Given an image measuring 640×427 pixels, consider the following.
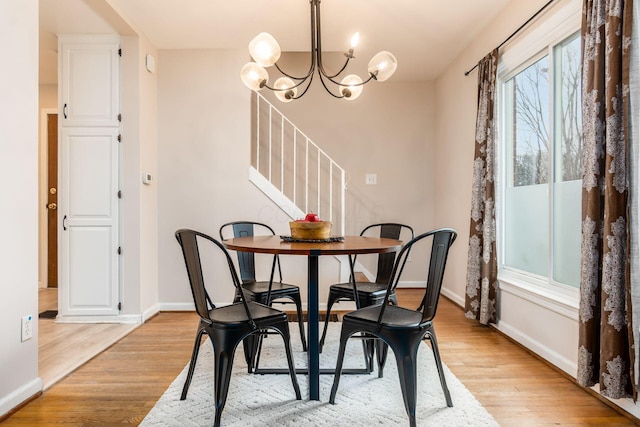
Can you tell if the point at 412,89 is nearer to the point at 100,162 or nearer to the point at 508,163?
the point at 508,163

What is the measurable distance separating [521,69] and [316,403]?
281cm

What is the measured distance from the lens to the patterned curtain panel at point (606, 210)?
6.03ft

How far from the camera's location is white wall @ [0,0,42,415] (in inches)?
76.5

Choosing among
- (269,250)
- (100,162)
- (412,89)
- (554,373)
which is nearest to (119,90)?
(100,162)

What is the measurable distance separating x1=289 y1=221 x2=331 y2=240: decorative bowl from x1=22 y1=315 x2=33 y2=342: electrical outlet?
1.46 m

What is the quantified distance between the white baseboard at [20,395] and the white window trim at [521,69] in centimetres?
297

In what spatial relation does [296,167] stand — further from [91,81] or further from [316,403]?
[316,403]

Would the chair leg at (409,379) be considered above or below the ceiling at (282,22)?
below

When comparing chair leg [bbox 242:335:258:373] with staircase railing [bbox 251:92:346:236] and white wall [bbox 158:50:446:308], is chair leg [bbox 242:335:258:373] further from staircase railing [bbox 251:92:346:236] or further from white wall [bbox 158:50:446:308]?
staircase railing [bbox 251:92:346:236]

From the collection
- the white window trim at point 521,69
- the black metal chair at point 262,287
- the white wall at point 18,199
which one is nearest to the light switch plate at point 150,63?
the white wall at point 18,199

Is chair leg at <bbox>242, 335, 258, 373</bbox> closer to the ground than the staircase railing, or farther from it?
closer to the ground

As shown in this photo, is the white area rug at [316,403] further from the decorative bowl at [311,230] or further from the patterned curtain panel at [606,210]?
the decorative bowl at [311,230]

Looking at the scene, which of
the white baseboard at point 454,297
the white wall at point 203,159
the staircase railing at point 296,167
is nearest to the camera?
the white wall at point 203,159

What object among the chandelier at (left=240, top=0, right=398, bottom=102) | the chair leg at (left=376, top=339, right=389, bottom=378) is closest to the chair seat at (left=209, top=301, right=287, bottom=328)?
the chair leg at (left=376, top=339, right=389, bottom=378)
